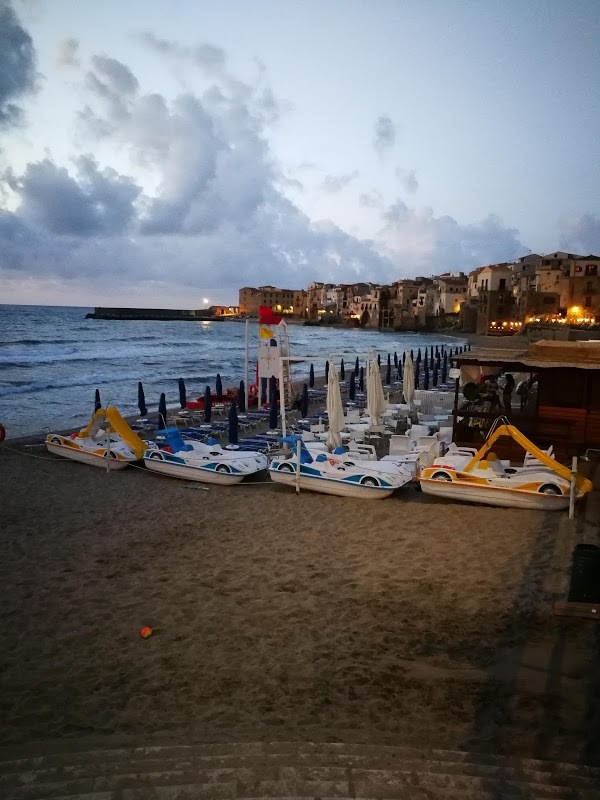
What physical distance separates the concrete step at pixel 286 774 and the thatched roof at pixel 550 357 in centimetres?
932

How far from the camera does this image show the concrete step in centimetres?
370

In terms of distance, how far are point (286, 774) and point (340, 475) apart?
6.92 metres

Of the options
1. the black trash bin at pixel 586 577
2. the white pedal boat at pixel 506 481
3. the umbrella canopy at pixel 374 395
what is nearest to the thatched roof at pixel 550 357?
the white pedal boat at pixel 506 481

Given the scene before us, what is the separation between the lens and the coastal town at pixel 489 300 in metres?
63.8

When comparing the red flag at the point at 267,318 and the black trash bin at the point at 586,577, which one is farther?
the red flag at the point at 267,318

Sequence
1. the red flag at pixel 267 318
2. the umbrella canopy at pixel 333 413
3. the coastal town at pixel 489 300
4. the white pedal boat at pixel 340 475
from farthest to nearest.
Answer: the coastal town at pixel 489 300 < the red flag at pixel 267 318 < the umbrella canopy at pixel 333 413 < the white pedal boat at pixel 340 475

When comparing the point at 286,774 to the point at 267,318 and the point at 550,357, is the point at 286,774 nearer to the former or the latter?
the point at 550,357

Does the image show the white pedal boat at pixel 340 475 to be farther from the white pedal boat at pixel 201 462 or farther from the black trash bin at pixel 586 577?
the black trash bin at pixel 586 577

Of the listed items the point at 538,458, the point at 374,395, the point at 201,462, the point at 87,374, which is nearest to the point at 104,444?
the point at 201,462

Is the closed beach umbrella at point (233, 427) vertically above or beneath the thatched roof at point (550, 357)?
beneath

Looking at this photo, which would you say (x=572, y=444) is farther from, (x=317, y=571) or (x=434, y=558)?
(x=317, y=571)

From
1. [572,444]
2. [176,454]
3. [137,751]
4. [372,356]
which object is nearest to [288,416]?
[372,356]

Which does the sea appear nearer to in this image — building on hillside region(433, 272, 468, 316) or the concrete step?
the concrete step

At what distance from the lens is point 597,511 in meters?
9.38
